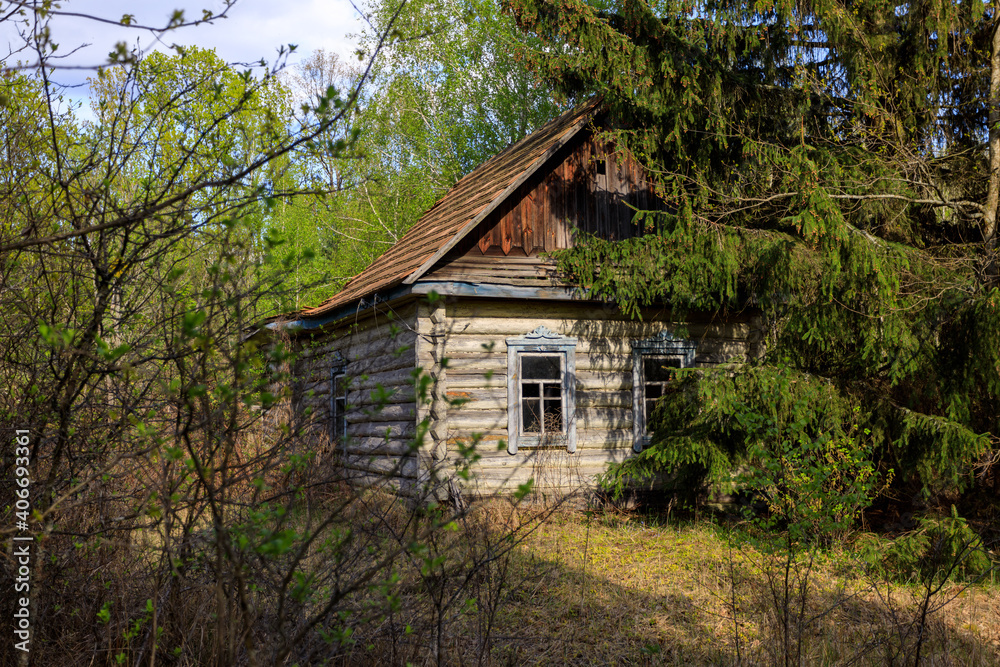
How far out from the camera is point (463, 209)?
11.3 m

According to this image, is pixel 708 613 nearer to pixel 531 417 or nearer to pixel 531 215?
pixel 531 417

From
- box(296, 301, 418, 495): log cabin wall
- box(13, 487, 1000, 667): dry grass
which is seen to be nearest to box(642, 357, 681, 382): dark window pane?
box(13, 487, 1000, 667): dry grass

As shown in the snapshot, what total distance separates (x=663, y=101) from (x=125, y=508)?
745 centimetres

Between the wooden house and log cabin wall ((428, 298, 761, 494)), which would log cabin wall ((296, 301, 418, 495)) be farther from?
log cabin wall ((428, 298, 761, 494))

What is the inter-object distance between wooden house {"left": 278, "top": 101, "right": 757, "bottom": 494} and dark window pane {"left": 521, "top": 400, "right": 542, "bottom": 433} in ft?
0.09

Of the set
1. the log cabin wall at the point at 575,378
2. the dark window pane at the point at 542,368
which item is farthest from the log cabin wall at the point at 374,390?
the dark window pane at the point at 542,368

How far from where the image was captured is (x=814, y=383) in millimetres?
8188

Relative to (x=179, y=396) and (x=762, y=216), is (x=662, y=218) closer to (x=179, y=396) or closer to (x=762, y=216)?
(x=762, y=216)

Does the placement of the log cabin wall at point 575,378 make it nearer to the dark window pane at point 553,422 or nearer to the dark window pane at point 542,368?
the dark window pane at point 553,422

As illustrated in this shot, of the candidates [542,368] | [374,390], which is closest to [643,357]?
[542,368]

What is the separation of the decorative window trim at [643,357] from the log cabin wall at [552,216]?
1.67 meters

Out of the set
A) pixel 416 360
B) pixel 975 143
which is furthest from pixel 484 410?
pixel 975 143

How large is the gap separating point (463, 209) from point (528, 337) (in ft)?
8.11

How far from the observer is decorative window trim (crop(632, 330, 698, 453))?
34.9 ft
